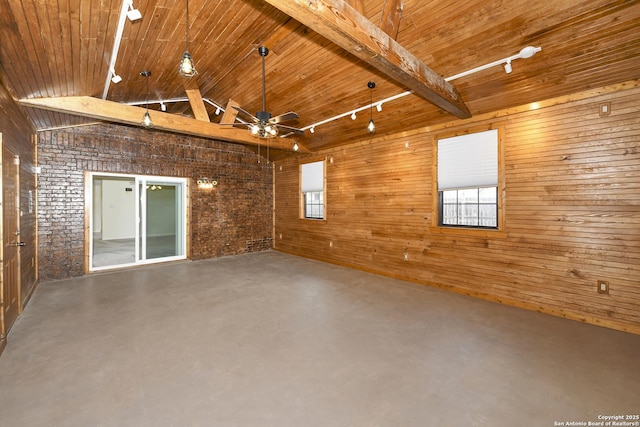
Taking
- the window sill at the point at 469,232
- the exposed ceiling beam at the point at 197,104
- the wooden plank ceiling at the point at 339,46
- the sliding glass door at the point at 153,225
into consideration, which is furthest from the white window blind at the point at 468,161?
the sliding glass door at the point at 153,225

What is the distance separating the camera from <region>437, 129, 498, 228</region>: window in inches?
176

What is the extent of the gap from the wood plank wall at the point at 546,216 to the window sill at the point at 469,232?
2 cm

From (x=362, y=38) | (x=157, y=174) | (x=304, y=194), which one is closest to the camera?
(x=362, y=38)

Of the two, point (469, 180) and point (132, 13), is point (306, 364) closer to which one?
point (132, 13)

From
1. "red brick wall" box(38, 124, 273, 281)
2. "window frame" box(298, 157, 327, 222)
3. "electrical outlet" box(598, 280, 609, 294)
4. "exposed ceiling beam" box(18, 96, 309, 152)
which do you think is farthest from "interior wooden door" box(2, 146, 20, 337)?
"electrical outlet" box(598, 280, 609, 294)

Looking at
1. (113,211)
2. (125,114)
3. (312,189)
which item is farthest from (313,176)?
(113,211)

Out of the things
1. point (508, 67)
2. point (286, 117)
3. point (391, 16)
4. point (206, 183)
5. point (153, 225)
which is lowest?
point (153, 225)

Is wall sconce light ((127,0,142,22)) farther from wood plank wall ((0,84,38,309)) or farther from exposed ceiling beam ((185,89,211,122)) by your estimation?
exposed ceiling beam ((185,89,211,122))

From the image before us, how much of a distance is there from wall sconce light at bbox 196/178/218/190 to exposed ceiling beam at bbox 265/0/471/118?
621 centimetres

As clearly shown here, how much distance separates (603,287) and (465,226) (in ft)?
6.18

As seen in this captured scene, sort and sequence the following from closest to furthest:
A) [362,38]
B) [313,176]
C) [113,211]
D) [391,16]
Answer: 1. [362,38]
2. [391,16]
3. [313,176]
4. [113,211]

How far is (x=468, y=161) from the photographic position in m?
4.69

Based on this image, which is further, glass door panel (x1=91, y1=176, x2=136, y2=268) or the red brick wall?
glass door panel (x1=91, y1=176, x2=136, y2=268)

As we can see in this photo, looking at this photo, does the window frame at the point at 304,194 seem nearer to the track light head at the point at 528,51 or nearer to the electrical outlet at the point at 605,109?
the track light head at the point at 528,51
